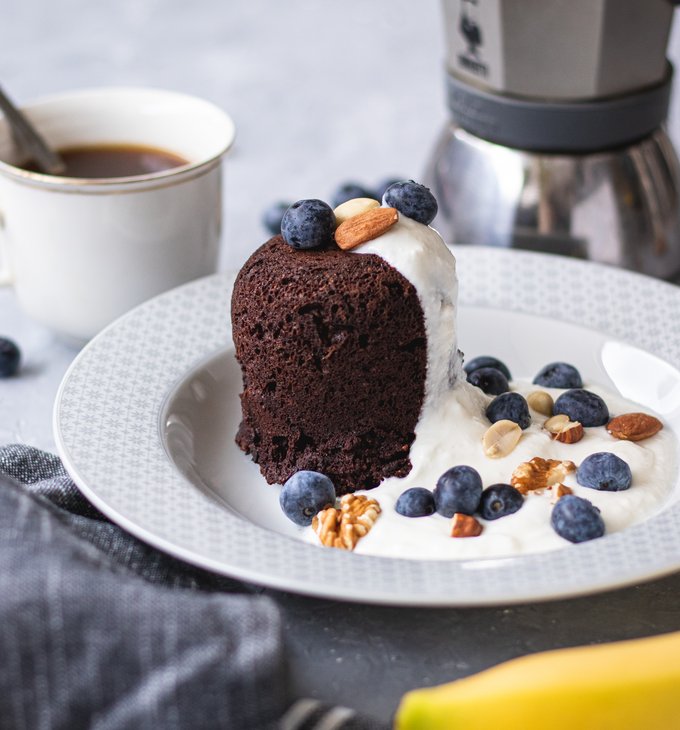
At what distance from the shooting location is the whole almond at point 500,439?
59.1 inches

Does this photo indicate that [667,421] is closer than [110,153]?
Yes

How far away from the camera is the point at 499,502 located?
1396 mm

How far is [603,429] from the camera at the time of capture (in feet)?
5.25

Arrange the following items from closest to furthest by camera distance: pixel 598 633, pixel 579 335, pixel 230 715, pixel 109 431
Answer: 1. pixel 230 715
2. pixel 598 633
3. pixel 109 431
4. pixel 579 335

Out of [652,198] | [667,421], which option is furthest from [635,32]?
[667,421]

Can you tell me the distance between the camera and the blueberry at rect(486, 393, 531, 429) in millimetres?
1574

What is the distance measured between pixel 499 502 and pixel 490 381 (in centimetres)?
32

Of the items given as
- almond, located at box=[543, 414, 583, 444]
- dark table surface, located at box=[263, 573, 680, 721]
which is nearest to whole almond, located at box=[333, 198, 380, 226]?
almond, located at box=[543, 414, 583, 444]

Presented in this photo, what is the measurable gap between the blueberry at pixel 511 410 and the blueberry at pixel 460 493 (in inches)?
7.2

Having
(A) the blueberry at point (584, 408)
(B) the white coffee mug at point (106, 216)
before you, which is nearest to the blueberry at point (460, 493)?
(A) the blueberry at point (584, 408)

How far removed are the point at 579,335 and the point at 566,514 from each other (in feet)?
1.72

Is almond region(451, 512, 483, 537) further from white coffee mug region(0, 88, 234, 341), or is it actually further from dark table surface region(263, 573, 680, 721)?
white coffee mug region(0, 88, 234, 341)

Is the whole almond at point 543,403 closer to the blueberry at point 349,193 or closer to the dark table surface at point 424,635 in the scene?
the dark table surface at point 424,635

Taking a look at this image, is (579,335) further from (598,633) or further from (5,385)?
(5,385)
